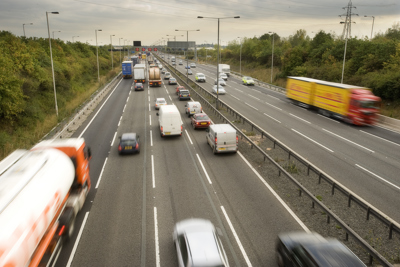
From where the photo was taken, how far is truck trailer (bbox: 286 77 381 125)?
28.4 m

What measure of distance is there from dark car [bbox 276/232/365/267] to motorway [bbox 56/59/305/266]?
1.20 m

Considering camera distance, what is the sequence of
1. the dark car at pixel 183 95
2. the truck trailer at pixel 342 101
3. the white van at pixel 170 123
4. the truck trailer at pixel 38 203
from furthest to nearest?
the dark car at pixel 183 95 < the truck trailer at pixel 342 101 < the white van at pixel 170 123 < the truck trailer at pixel 38 203

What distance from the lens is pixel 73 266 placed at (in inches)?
408

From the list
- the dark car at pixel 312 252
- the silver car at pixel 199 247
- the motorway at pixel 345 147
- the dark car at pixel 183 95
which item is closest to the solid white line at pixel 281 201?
the dark car at pixel 312 252

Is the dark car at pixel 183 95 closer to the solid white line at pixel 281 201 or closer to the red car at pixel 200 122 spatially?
the red car at pixel 200 122

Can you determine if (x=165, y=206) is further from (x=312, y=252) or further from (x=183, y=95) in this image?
(x=183, y=95)

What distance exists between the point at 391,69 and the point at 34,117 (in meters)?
42.4

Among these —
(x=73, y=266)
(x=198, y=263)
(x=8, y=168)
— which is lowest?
(x=73, y=266)

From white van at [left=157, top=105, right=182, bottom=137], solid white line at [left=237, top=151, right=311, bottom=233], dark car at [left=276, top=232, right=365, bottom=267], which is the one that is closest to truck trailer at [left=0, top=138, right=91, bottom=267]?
dark car at [left=276, top=232, right=365, bottom=267]

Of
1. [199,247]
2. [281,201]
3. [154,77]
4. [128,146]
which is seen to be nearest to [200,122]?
[128,146]

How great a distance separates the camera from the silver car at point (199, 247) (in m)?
8.54

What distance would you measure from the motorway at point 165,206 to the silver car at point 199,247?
1351 millimetres

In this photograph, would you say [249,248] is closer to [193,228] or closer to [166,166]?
[193,228]

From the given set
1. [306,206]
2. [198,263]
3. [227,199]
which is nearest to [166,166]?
[227,199]
